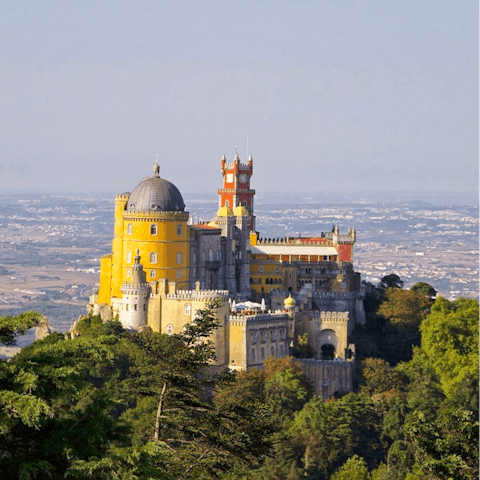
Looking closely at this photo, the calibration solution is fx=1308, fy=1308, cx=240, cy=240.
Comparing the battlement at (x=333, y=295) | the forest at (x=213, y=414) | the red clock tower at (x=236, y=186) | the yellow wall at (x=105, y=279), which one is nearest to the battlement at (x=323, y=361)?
the forest at (x=213, y=414)

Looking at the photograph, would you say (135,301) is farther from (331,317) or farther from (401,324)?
(401,324)

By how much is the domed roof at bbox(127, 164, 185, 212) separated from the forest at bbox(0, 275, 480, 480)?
8937 millimetres

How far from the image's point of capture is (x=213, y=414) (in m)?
40.2

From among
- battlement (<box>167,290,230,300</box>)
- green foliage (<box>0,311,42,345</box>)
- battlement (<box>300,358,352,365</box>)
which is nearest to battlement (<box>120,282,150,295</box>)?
battlement (<box>167,290,230,300</box>)

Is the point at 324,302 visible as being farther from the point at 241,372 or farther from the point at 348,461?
the point at 348,461

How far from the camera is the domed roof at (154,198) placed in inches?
3615

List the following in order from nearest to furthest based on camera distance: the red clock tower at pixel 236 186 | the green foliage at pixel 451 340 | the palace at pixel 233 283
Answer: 1. the palace at pixel 233 283
2. the green foliage at pixel 451 340
3. the red clock tower at pixel 236 186

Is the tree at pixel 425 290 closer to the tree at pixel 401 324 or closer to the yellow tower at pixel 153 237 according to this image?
the tree at pixel 401 324

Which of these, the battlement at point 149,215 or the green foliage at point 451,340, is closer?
the battlement at point 149,215

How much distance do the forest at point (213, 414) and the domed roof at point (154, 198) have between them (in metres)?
8.94

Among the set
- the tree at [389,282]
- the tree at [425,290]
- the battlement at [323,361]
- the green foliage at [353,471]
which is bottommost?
the green foliage at [353,471]

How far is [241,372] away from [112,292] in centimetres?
1385

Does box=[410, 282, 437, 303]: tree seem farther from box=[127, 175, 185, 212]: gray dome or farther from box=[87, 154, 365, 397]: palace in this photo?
box=[127, 175, 185, 212]: gray dome

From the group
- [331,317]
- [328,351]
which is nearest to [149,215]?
Result: [331,317]
